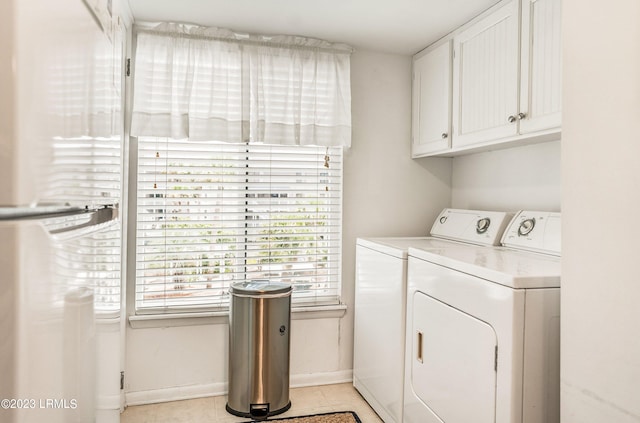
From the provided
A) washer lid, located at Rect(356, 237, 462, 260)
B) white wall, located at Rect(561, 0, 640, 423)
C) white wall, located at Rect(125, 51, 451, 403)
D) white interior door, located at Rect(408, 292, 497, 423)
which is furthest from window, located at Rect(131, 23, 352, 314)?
white wall, located at Rect(561, 0, 640, 423)

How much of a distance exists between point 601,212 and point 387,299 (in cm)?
151

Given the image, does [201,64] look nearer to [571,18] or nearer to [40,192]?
[571,18]

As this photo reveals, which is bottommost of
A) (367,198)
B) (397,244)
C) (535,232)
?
(397,244)

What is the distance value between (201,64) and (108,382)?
6.93 ft

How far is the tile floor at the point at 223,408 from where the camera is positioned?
249cm

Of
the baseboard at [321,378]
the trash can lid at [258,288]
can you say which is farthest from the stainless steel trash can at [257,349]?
the baseboard at [321,378]

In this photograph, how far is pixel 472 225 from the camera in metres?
2.64

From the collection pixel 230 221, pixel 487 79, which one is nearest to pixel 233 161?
pixel 230 221

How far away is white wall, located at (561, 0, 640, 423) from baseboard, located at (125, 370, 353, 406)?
6.69 feet

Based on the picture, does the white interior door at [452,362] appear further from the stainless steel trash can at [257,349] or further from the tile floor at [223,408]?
the stainless steel trash can at [257,349]

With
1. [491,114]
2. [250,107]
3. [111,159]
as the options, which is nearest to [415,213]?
[491,114]

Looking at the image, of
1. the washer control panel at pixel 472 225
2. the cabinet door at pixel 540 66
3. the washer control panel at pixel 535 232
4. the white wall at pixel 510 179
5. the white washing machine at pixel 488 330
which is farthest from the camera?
the washer control panel at pixel 472 225

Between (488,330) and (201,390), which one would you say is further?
(201,390)

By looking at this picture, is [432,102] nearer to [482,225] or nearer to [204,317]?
[482,225]
